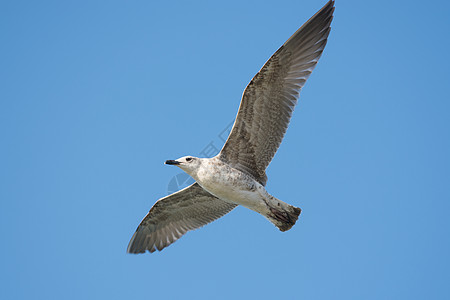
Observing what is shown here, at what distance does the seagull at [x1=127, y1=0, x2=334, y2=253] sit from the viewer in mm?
10266

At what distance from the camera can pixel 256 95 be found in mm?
10164

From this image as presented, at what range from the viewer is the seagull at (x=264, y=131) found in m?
10.3

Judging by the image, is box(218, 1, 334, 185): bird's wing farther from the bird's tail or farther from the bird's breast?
the bird's tail

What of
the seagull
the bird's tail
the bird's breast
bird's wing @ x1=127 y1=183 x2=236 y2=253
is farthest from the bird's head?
the bird's tail

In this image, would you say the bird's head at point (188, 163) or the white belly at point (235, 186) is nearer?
the white belly at point (235, 186)

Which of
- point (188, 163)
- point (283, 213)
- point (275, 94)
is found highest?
point (275, 94)

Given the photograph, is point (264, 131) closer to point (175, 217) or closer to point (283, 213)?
point (283, 213)

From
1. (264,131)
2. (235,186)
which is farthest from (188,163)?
(264,131)

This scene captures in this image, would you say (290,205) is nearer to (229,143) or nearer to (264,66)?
(229,143)

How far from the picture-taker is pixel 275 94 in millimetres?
10281

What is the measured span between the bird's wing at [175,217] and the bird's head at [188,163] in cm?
108

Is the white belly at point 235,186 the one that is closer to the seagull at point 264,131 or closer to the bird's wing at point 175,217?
the seagull at point 264,131

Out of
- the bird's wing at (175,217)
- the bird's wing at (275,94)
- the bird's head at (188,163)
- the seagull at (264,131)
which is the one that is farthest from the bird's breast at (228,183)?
the bird's wing at (175,217)

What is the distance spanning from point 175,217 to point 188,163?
2157 mm
